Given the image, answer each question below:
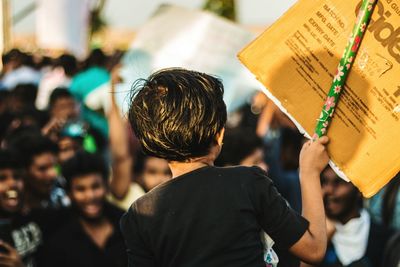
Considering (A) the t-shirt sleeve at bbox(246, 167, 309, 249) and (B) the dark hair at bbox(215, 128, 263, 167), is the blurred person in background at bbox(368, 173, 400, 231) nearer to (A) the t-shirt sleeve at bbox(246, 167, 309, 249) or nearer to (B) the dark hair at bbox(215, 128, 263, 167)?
(B) the dark hair at bbox(215, 128, 263, 167)

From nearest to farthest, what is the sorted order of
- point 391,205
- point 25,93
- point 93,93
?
1. point 391,205
2. point 93,93
3. point 25,93

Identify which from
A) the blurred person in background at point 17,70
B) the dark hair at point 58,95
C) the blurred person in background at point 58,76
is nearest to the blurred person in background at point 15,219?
the dark hair at point 58,95

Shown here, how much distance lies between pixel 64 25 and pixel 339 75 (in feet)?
28.6

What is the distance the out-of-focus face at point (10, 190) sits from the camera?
14.4 feet

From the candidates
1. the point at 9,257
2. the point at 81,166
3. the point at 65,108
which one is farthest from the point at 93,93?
the point at 9,257

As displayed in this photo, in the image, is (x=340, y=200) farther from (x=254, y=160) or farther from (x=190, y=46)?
(x=190, y=46)

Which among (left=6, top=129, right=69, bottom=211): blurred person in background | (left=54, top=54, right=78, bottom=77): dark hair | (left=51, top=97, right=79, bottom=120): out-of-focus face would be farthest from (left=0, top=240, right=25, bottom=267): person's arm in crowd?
(left=54, top=54, right=78, bottom=77): dark hair

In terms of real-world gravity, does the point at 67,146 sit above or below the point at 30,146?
below

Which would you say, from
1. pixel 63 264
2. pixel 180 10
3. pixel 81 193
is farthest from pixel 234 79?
pixel 63 264

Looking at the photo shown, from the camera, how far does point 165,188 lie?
2484 mm

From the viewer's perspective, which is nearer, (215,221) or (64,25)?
(215,221)

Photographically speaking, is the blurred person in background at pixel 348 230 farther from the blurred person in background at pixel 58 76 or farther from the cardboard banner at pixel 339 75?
the blurred person in background at pixel 58 76

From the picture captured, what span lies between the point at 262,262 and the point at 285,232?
0.38 feet

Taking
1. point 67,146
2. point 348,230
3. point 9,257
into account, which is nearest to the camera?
point 9,257
